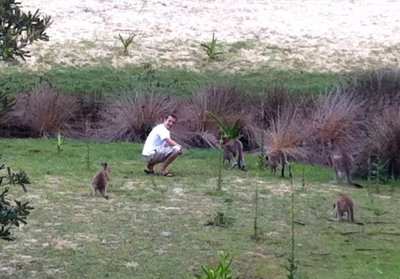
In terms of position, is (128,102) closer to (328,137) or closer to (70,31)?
(328,137)

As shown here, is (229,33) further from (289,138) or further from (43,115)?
(289,138)

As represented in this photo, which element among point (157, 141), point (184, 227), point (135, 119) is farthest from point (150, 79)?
point (184, 227)

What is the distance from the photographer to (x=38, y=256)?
8.92m

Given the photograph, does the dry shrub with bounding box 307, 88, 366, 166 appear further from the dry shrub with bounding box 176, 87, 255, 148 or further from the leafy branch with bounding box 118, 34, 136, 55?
the leafy branch with bounding box 118, 34, 136, 55

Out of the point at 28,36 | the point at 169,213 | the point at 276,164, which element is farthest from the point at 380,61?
the point at 28,36

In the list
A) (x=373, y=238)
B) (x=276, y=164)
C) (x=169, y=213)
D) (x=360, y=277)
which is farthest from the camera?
(x=276, y=164)

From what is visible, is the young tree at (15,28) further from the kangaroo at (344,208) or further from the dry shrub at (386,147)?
the dry shrub at (386,147)

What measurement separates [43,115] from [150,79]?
4.68 metres

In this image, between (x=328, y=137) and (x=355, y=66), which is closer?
(x=328, y=137)

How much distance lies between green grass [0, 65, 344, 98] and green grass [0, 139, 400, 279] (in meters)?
6.54

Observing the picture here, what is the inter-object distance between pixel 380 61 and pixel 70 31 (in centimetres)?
840

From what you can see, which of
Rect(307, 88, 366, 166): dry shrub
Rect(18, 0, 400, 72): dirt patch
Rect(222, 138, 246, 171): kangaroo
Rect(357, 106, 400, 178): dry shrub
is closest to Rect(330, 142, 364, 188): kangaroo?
Rect(357, 106, 400, 178): dry shrub

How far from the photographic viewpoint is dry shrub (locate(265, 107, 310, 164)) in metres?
15.4

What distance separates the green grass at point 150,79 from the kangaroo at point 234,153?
5627 millimetres
